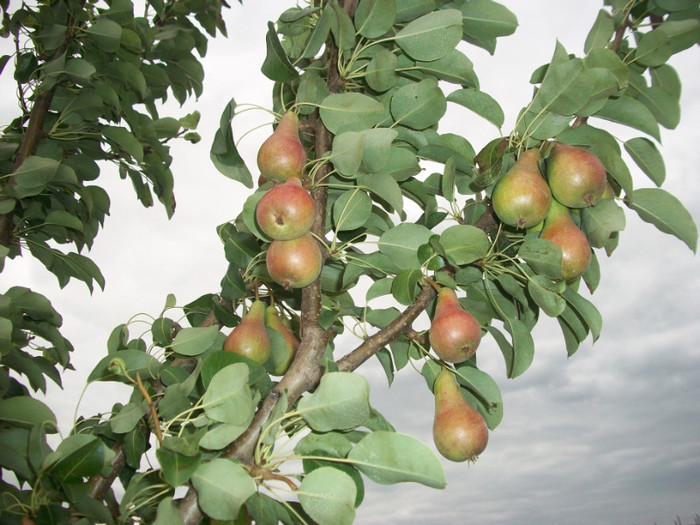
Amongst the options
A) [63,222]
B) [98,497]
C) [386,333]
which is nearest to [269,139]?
[386,333]

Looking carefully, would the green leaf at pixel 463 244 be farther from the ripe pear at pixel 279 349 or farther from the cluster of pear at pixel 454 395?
the ripe pear at pixel 279 349

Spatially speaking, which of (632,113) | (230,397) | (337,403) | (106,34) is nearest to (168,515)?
(230,397)

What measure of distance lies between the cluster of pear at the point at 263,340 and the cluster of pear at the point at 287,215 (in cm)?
15

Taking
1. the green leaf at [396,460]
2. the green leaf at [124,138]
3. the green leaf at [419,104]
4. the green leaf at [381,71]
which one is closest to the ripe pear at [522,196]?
the green leaf at [419,104]

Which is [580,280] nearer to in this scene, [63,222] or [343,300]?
[343,300]

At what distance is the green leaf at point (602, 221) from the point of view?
1.08m

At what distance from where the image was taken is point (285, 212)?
3.29 ft

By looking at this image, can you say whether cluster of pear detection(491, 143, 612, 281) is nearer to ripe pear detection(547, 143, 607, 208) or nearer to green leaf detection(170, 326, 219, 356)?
ripe pear detection(547, 143, 607, 208)

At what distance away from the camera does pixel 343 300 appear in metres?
1.39

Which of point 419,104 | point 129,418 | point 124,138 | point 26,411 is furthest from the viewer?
point 124,138

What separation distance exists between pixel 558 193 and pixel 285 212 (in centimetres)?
49

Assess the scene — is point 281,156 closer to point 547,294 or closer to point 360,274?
point 360,274

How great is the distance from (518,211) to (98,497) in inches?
40.3

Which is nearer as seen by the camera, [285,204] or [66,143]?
[285,204]
